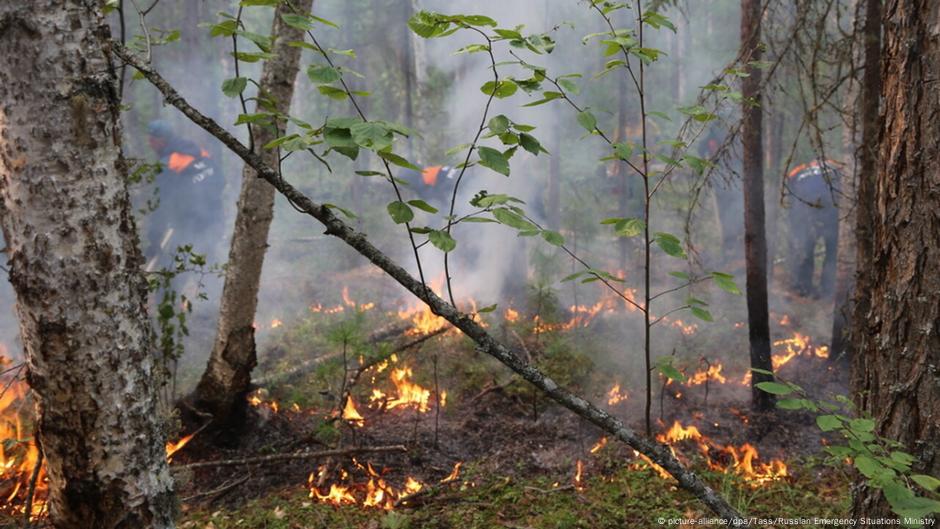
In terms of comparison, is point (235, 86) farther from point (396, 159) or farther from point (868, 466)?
point (868, 466)

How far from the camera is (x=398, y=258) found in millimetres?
17078

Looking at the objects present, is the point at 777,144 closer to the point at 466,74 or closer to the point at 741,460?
the point at 466,74

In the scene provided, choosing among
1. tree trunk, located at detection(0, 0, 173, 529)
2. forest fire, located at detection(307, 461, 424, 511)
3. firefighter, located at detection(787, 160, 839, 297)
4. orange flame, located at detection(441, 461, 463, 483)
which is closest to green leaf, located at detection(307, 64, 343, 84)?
→ tree trunk, located at detection(0, 0, 173, 529)

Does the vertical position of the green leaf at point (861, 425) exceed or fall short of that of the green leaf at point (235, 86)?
it falls short

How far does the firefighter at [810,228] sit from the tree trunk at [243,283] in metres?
10.1

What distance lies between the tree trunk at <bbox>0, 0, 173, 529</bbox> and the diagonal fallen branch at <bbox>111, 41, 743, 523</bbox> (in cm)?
24

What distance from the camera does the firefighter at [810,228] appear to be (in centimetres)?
1127

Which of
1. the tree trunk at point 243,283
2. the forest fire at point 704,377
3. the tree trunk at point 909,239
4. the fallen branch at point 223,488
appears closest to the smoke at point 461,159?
the forest fire at point 704,377

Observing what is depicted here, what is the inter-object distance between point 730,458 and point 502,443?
7.02 ft

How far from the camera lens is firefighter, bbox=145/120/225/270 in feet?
38.0

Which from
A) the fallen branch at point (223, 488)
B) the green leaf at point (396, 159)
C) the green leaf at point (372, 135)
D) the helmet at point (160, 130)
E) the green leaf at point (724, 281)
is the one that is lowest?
the fallen branch at point (223, 488)

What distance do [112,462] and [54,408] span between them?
30 cm

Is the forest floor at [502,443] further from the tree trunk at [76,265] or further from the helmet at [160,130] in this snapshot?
the helmet at [160,130]

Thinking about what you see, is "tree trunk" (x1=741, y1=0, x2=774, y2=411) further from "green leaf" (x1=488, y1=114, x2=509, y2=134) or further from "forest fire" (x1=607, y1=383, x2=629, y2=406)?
"green leaf" (x1=488, y1=114, x2=509, y2=134)
